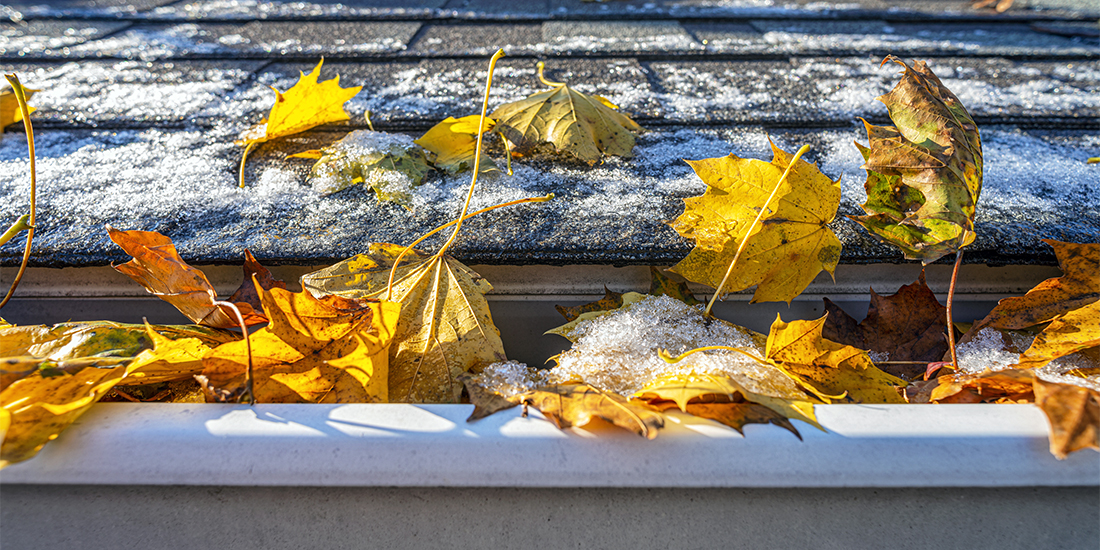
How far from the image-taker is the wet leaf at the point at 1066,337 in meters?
0.58

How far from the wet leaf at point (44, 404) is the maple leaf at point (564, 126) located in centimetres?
61

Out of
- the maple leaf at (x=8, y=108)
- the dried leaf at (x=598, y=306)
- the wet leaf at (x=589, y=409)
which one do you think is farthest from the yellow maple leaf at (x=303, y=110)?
the wet leaf at (x=589, y=409)

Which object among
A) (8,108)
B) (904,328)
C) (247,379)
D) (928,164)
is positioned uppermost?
(8,108)

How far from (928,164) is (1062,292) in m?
0.24

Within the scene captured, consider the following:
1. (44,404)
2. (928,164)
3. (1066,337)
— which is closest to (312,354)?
(44,404)

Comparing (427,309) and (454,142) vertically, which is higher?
(454,142)

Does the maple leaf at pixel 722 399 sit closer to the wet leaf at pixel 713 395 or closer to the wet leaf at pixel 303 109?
the wet leaf at pixel 713 395

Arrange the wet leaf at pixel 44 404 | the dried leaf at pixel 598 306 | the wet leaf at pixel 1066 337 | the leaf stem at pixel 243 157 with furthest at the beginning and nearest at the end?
the leaf stem at pixel 243 157 → the dried leaf at pixel 598 306 → the wet leaf at pixel 1066 337 → the wet leaf at pixel 44 404

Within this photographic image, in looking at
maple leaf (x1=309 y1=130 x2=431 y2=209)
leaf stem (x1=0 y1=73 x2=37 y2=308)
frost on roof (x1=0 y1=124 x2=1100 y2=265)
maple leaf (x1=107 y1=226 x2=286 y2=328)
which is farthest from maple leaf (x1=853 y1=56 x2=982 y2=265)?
leaf stem (x1=0 y1=73 x2=37 y2=308)

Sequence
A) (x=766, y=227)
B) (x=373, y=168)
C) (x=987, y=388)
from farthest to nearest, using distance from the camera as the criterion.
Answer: (x=373, y=168), (x=766, y=227), (x=987, y=388)

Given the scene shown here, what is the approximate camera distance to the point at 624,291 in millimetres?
704

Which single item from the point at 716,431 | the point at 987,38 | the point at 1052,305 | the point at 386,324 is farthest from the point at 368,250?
the point at 987,38

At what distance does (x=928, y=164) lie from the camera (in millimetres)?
592

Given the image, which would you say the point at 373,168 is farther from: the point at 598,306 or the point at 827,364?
the point at 827,364
